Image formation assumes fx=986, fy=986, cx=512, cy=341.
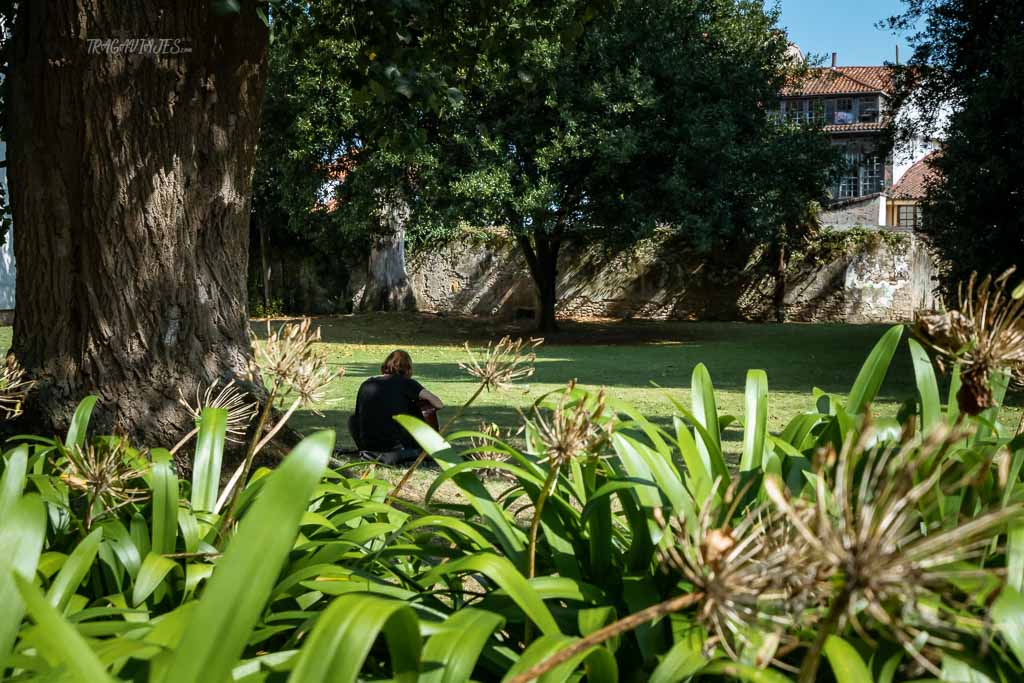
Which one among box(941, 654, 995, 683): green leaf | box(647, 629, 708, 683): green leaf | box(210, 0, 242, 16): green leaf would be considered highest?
box(210, 0, 242, 16): green leaf

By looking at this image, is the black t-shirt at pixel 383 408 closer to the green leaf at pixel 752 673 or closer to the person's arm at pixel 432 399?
the person's arm at pixel 432 399

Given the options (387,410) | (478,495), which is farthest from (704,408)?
(387,410)

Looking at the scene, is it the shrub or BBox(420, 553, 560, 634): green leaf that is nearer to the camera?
the shrub

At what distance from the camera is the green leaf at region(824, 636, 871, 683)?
137cm

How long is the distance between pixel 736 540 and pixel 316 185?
22338 millimetres

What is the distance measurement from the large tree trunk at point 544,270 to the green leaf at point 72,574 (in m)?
22.1

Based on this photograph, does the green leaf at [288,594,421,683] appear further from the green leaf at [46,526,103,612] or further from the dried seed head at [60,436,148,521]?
the dried seed head at [60,436,148,521]

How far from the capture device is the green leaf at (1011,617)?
4.72 ft

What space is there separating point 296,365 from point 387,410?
553 cm

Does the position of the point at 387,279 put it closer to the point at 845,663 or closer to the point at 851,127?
the point at 845,663

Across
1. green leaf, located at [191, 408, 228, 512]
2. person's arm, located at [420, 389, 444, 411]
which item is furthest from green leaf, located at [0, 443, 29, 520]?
person's arm, located at [420, 389, 444, 411]

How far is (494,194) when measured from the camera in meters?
20.1

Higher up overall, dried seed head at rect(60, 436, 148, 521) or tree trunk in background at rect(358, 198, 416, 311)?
tree trunk in background at rect(358, 198, 416, 311)

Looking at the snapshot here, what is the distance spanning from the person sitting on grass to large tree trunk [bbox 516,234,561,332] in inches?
649
